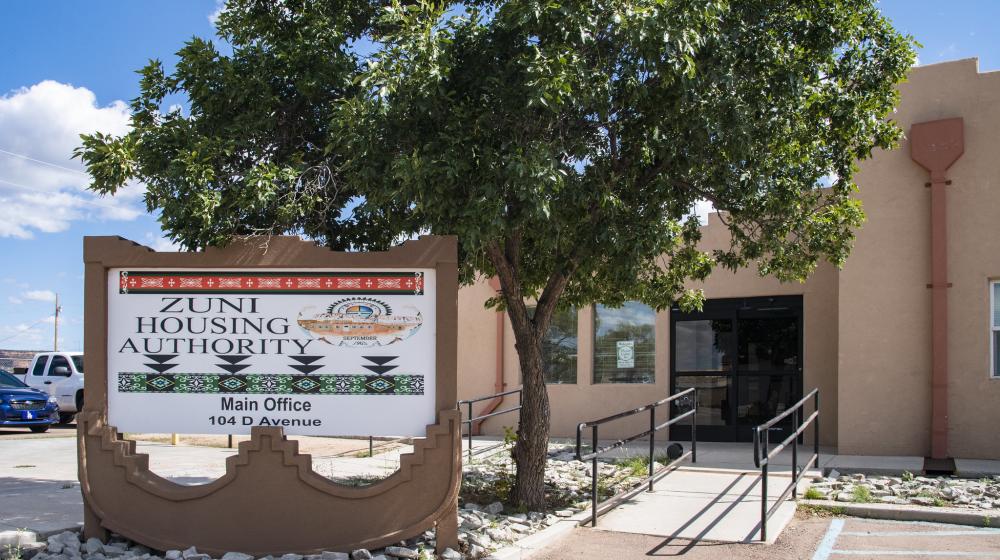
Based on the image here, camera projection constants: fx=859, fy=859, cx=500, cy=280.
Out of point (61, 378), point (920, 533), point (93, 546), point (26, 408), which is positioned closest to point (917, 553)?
point (920, 533)

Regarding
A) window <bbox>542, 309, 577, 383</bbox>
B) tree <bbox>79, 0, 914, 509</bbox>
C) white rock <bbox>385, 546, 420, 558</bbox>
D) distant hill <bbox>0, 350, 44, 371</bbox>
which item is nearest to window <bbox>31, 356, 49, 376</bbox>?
window <bbox>542, 309, 577, 383</bbox>

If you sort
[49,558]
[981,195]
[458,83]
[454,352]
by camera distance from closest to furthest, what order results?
[49,558]
[454,352]
[458,83]
[981,195]

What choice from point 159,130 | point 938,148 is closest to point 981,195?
point 938,148

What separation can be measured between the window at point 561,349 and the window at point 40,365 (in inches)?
535

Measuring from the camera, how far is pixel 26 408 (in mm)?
19141

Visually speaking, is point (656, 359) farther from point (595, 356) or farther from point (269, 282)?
point (269, 282)

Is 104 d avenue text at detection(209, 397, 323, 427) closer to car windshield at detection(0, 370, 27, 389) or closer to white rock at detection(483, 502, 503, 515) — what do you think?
white rock at detection(483, 502, 503, 515)

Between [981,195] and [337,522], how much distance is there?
33.5 feet

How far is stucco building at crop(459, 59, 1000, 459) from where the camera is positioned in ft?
40.2

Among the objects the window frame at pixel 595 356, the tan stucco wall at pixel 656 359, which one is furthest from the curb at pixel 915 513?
the window frame at pixel 595 356

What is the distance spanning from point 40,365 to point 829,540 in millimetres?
20759

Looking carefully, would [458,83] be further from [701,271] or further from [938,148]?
[938,148]

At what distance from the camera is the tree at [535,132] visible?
7434 mm

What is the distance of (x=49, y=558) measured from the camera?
6938 mm
